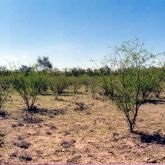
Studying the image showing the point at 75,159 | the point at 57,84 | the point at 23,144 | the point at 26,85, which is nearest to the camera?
the point at 75,159

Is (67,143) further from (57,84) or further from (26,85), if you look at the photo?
(57,84)

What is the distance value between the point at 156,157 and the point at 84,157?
1.52 m

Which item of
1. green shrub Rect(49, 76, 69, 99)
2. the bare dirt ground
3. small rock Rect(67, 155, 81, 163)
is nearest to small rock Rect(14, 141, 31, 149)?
the bare dirt ground

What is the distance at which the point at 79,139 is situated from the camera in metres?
9.32

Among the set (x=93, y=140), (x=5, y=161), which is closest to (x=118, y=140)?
(x=93, y=140)

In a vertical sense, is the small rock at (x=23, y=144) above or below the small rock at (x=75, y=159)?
above

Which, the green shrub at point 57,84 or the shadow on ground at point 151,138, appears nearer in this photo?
the shadow on ground at point 151,138

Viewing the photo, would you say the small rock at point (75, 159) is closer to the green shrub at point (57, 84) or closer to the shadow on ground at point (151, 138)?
the shadow on ground at point (151, 138)

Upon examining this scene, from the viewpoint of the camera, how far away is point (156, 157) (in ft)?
25.2

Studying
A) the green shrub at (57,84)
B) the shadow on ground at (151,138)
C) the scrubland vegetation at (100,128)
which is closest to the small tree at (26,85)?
the scrubland vegetation at (100,128)

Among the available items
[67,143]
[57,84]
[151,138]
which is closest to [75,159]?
[67,143]

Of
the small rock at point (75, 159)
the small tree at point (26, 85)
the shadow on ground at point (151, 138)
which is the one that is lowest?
the small rock at point (75, 159)

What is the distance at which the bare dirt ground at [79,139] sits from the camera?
7.66 m

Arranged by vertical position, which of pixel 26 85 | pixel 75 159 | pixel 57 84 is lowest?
pixel 75 159
